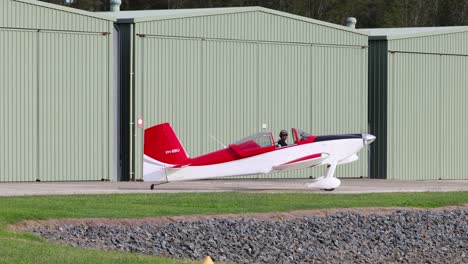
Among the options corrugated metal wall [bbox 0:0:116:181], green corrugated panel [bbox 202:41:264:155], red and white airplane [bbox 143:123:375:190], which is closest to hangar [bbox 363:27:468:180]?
green corrugated panel [bbox 202:41:264:155]

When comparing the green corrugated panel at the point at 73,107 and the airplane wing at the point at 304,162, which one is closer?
the airplane wing at the point at 304,162

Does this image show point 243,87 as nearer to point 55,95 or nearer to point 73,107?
point 73,107

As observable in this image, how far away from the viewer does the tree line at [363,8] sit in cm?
8488

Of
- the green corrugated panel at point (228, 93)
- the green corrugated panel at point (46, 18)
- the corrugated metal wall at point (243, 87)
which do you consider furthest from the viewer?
the green corrugated panel at point (228, 93)

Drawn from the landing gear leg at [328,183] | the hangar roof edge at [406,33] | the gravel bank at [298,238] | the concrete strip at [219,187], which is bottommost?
the gravel bank at [298,238]

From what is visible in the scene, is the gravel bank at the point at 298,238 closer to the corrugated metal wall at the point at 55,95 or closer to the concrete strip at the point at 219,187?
the concrete strip at the point at 219,187

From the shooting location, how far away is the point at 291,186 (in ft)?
118

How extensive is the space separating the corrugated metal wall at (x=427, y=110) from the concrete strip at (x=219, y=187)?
103 inches

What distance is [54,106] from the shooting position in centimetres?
3600

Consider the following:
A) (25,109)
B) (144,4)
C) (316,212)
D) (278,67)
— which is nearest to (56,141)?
(25,109)

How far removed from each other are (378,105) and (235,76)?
21.5 ft

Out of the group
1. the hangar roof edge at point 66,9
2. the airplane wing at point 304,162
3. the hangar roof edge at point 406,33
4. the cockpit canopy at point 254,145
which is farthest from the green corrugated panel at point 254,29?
the airplane wing at point 304,162

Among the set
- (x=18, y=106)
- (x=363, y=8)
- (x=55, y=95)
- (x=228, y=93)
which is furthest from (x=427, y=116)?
(x=363, y=8)

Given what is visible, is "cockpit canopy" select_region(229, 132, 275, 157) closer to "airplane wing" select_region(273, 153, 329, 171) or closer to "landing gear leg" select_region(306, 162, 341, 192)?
"airplane wing" select_region(273, 153, 329, 171)
